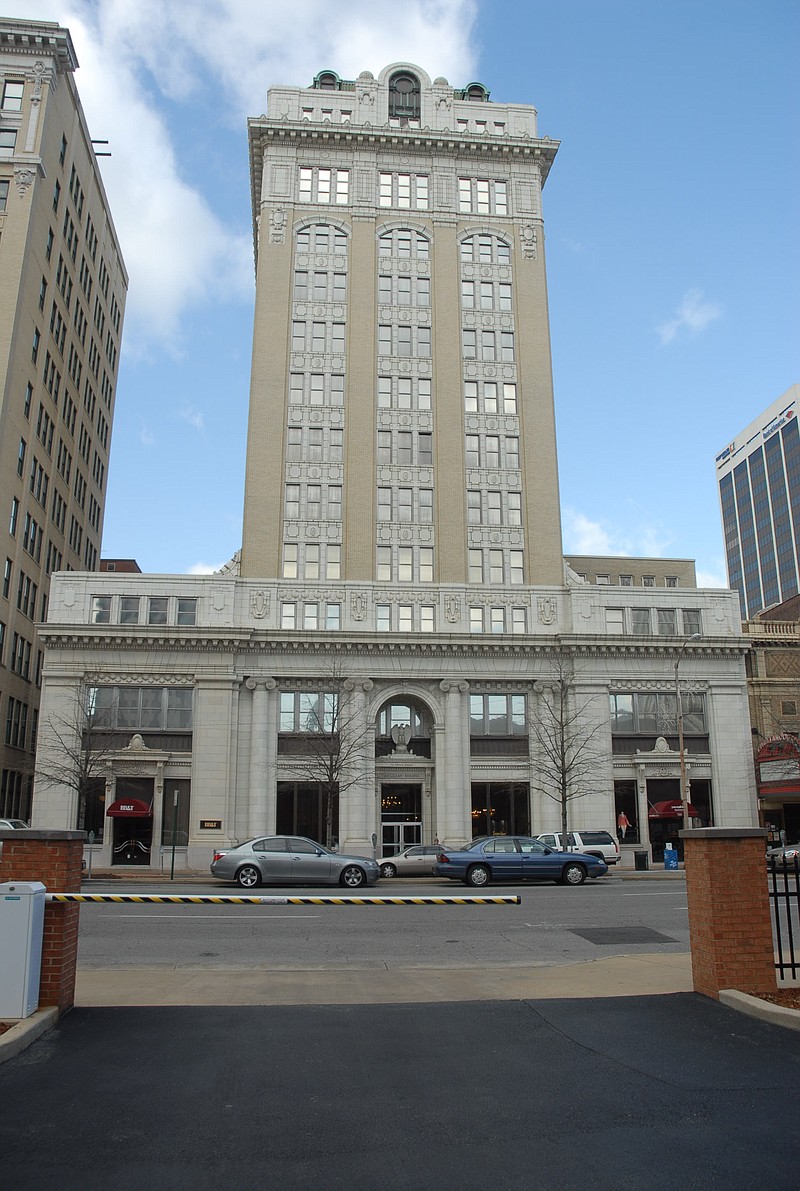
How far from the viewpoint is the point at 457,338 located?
53219 millimetres

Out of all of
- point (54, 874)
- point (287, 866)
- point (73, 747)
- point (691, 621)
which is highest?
point (691, 621)

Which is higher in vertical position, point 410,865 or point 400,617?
point 400,617

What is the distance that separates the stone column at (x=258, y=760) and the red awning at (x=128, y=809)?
503 cm

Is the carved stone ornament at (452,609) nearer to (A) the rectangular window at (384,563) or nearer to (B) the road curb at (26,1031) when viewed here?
(A) the rectangular window at (384,563)

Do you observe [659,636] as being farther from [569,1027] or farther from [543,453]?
[569,1027]

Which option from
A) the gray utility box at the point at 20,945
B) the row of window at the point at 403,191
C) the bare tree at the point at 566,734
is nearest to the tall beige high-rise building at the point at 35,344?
the row of window at the point at 403,191

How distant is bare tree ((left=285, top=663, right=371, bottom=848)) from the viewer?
144ft

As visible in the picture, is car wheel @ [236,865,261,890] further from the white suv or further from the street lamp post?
the street lamp post

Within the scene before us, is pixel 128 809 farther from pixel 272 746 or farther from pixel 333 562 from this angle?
pixel 333 562

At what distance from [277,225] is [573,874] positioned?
4219 cm

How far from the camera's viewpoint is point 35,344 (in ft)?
173

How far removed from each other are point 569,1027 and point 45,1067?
15.7 feet

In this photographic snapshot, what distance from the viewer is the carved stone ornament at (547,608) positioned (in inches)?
1906

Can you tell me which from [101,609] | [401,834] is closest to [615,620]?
[401,834]
